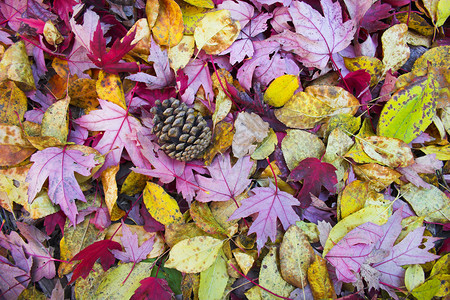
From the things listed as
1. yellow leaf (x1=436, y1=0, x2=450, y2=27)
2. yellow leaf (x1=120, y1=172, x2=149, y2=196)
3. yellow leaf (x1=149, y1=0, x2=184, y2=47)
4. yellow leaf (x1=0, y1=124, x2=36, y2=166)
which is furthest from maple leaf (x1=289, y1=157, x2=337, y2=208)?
yellow leaf (x1=0, y1=124, x2=36, y2=166)

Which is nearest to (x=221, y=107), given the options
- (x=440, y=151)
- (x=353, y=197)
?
(x=353, y=197)

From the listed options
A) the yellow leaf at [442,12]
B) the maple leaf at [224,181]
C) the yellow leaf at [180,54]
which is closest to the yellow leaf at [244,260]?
the maple leaf at [224,181]

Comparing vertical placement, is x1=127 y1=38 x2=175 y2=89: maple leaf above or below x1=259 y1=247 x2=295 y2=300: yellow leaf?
above

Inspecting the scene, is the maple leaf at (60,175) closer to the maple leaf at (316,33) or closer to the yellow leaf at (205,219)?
the yellow leaf at (205,219)

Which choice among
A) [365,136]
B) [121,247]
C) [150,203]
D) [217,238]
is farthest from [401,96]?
[121,247]

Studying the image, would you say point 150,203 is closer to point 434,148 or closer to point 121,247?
point 121,247

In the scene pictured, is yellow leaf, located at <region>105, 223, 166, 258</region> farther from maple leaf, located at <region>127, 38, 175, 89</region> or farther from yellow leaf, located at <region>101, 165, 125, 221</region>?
maple leaf, located at <region>127, 38, 175, 89</region>
